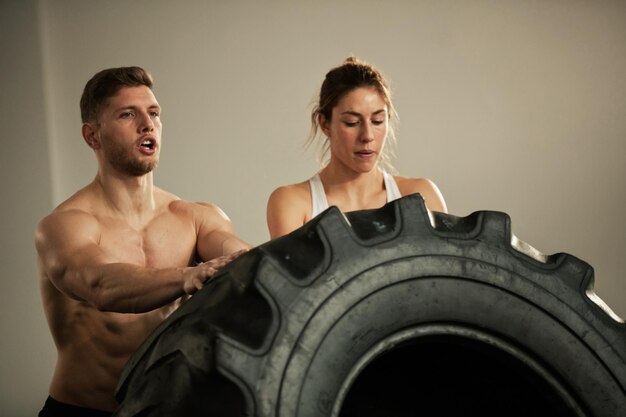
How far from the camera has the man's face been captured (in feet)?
6.17

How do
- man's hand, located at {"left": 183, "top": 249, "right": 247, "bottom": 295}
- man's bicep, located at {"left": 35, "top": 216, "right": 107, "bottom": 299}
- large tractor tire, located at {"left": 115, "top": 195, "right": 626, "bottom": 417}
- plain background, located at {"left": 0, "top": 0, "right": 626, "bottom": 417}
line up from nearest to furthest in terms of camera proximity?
large tractor tire, located at {"left": 115, "top": 195, "right": 626, "bottom": 417}, man's hand, located at {"left": 183, "top": 249, "right": 247, "bottom": 295}, man's bicep, located at {"left": 35, "top": 216, "right": 107, "bottom": 299}, plain background, located at {"left": 0, "top": 0, "right": 626, "bottom": 417}

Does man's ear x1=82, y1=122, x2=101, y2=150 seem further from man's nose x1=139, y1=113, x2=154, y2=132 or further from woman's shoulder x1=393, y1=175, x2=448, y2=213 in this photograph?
woman's shoulder x1=393, y1=175, x2=448, y2=213

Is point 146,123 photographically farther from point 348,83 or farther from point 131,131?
point 348,83

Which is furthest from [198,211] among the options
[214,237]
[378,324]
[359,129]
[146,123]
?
Answer: [378,324]

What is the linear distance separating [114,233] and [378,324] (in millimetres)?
1154

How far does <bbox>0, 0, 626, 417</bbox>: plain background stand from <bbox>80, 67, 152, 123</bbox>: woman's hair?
7.02 feet

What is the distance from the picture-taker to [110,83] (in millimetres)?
1943

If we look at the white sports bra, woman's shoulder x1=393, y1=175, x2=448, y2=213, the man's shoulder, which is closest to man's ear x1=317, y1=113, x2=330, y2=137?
the white sports bra

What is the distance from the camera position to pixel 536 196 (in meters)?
4.63

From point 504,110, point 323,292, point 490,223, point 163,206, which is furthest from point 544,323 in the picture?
point 504,110

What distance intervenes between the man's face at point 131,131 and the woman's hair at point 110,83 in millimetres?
17

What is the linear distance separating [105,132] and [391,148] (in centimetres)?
274

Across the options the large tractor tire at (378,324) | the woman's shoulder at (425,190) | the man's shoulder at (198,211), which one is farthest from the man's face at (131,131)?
the large tractor tire at (378,324)

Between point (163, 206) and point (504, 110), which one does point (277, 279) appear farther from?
point (504, 110)
